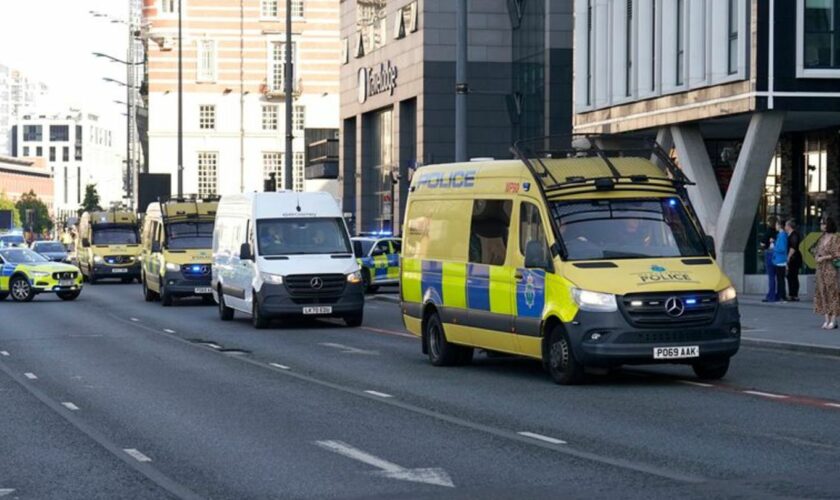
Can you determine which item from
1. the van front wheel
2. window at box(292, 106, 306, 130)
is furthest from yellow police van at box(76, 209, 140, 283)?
window at box(292, 106, 306, 130)

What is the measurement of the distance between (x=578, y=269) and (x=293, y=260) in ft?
44.7

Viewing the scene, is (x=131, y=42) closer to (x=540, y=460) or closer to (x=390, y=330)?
(x=390, y=330)

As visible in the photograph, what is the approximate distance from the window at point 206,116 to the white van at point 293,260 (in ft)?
285

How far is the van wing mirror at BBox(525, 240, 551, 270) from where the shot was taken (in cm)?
1892

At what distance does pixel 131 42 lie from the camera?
168750 millimetres

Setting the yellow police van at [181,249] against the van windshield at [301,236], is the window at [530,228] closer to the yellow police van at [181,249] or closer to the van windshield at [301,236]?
the van windshield at [301,236]

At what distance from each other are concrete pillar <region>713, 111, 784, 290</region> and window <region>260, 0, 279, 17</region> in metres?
78.5

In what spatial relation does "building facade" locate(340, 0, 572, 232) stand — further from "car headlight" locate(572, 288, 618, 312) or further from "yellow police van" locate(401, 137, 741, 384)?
"car headlight" locate(572, 288, 618, 312)

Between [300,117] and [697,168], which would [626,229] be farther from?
[300,117]

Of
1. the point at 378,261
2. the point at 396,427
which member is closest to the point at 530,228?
the point at 396,427

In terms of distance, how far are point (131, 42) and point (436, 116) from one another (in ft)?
330

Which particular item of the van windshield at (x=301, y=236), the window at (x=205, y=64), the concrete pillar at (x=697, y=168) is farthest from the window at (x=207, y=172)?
the van windshield at (x=301, y=236)

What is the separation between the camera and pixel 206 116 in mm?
119750

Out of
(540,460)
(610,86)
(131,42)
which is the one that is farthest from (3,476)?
(131,42)
